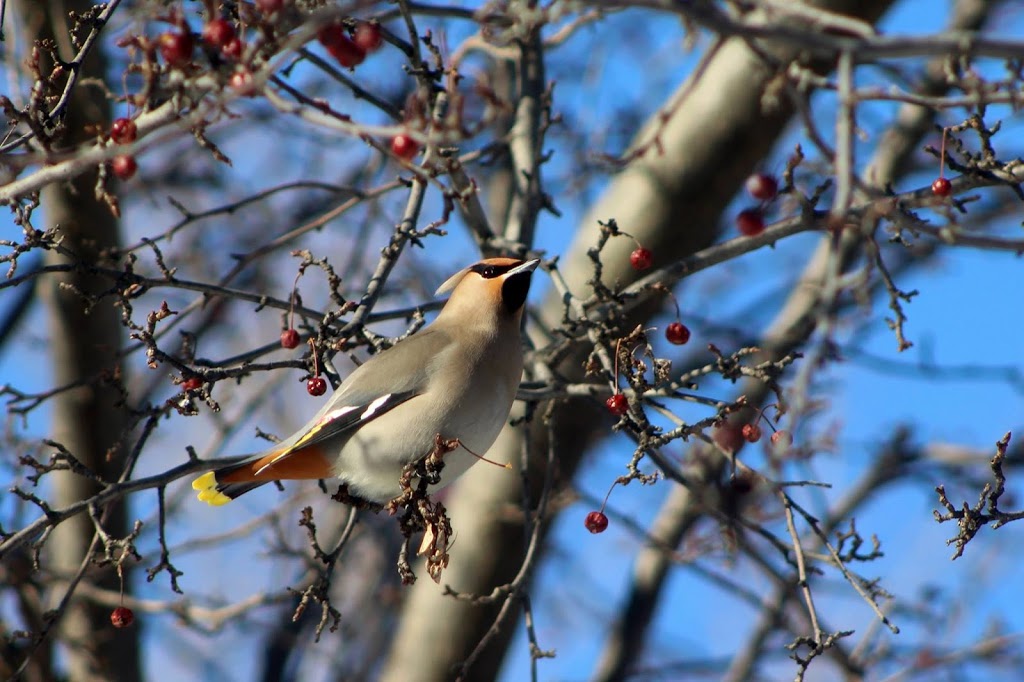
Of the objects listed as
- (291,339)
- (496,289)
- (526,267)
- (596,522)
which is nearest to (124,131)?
(291,339)

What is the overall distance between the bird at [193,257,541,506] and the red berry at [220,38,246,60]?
1.20 meters

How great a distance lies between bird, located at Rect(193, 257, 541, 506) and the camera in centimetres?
324

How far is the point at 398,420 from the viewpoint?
10.8 ft

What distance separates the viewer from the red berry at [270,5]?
2.11 m

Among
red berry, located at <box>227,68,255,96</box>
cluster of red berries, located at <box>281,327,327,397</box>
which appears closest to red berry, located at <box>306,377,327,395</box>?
cluster of red berries, located at <box>281,327,327,397</box>

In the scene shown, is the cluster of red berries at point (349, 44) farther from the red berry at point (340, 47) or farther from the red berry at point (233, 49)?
the red berry at point (233, 49)

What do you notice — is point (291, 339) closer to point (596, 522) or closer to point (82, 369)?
point (596, 522)

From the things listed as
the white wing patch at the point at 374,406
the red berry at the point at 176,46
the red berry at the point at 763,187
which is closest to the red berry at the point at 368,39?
the red berry at the point at 176,46

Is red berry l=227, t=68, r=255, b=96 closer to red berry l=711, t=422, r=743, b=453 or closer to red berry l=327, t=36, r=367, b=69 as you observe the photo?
red berry l=327, t=36, r=367, b=69

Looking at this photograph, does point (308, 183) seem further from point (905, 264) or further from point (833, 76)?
point (905, 264)

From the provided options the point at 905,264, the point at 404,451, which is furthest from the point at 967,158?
the point at 905,264

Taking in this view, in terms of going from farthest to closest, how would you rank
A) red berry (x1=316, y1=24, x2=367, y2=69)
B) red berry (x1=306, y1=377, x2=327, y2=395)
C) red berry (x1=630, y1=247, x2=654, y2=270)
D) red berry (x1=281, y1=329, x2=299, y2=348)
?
red berry (x1=630, y1=247, x2=654, y2=270) → red berry (x1=281, y1=329, x2=299, y2=348) → red berry (x1=306, y1=377, x2=327, y2=395) → red berry (x1=316, y1=24, x2=367, y2=69)

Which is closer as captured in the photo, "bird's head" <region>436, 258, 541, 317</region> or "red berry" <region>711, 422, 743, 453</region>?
"red berry" <region>711, 422, 743, 453</region>

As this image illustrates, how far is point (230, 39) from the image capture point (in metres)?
2.31
